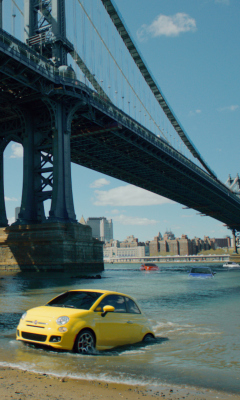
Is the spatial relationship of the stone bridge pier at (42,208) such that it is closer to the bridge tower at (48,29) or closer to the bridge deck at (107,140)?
the bridge deck at (107,140)

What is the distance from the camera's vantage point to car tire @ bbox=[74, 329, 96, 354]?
21.9 feet

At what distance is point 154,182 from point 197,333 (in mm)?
71319

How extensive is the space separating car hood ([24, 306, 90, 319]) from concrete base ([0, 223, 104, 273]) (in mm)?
25190

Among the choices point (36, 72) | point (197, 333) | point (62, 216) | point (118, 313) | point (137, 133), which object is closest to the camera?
point (118, 313)

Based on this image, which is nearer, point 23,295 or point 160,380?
point 160,380

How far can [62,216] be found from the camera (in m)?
34.4

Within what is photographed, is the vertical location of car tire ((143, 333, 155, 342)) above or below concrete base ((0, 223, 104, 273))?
below

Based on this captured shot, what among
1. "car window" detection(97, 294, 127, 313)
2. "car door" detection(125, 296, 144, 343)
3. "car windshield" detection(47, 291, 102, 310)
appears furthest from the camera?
"car door" detection(125, 296, 144, 343)

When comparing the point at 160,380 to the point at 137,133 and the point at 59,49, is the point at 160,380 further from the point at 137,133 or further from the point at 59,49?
the point at 137,133

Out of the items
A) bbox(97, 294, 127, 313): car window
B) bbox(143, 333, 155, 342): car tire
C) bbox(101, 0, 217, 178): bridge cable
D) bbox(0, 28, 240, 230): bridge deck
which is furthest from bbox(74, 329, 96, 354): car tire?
bbox(101, 0, 217, 178): bridge cable

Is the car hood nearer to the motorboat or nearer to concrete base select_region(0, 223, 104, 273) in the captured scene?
concrete base select_region(0, 223, 104, 273)

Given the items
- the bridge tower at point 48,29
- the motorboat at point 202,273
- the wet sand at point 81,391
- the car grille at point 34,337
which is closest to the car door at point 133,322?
the car grille at point 34,337

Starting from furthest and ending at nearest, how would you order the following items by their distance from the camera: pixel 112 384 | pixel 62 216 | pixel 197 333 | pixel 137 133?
pixel 137 133 → pixel 62 216 → pixel 197 333 → pixel 112 384

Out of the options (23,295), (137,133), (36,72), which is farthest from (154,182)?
(23,295)
